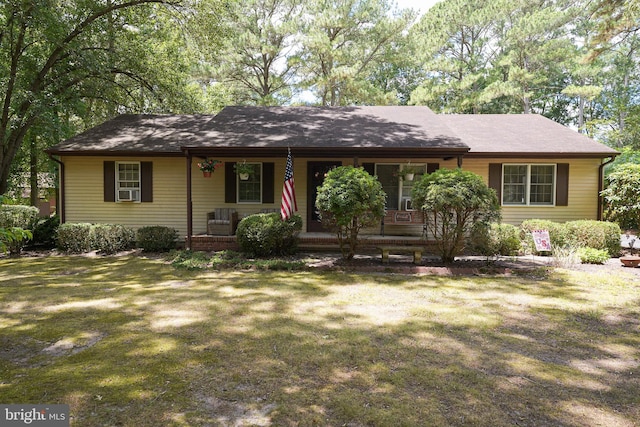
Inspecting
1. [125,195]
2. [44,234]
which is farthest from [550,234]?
[44,234]

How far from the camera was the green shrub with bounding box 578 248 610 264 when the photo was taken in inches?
368

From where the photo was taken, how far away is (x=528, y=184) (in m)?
11.9

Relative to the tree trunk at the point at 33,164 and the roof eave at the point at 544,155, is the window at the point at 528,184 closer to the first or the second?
the roof eave at the point at 544,155

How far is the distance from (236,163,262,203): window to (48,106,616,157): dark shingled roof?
1316mm

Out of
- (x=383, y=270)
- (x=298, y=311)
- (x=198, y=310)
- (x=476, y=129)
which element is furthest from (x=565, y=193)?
(x=198, y=310)

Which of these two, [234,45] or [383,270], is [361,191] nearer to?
[383,270]

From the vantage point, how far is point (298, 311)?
5.60 metres

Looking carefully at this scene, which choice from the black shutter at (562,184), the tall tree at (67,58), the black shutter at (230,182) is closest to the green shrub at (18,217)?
the tall tree at (67,58)

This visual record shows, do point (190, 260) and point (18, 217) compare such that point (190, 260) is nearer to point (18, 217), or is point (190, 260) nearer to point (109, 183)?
point (109, 183)

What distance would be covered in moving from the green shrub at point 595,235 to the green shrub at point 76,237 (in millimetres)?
13167

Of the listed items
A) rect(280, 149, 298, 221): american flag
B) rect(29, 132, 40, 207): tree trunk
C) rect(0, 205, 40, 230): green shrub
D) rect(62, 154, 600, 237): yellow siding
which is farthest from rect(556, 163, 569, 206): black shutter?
rect(29, 132, 40, 207): tree trunk

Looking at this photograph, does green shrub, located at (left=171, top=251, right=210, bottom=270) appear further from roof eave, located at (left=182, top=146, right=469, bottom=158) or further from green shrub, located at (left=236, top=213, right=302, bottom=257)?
roof eave, located at (left=182, top=146, right=469, bottom=158)

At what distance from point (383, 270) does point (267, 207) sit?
486 cm

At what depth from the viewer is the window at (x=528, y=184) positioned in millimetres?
11914
